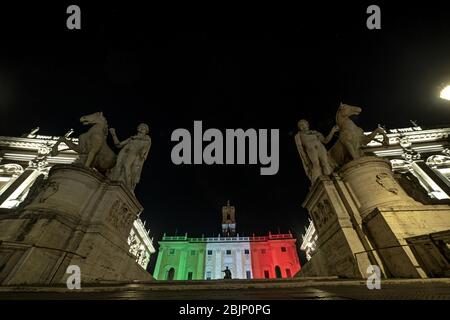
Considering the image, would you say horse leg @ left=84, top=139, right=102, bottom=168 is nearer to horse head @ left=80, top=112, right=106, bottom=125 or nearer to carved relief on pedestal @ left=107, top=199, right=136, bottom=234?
horse head @ left=80, top=112, right=106, bottom=125

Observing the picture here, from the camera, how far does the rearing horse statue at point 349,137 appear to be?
7.91 meters

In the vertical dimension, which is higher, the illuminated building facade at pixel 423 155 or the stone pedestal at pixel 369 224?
the illuminated building facade at pixel 423 155

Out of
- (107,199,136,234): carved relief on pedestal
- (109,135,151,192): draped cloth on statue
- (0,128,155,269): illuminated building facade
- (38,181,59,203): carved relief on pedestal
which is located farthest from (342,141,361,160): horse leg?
(0,128,155,269): illuminated building facade

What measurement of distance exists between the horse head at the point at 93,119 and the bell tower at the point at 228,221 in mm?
46861

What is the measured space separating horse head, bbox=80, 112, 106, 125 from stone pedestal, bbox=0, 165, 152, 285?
224 centimetres

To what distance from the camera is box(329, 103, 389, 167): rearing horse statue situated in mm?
7914

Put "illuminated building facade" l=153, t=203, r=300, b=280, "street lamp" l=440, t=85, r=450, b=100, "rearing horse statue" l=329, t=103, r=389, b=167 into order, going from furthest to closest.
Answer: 1. "illuminated building facade" l=153, t=203, r=300, b=280
2. "rearing horse statue" l=329, t=103, r=389, b=167
3. "street lamp" l=440, t=85, r=450, b=100

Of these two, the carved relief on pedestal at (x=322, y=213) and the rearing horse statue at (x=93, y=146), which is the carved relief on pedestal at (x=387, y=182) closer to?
the carved relief on pedestal at (x=322, y=213)

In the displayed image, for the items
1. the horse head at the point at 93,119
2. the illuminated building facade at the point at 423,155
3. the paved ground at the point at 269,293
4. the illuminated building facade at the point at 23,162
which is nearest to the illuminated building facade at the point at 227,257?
the illuminated building facade at the point at 23,162

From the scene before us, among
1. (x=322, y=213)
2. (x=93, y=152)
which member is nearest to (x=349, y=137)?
(x=322, y=213)
